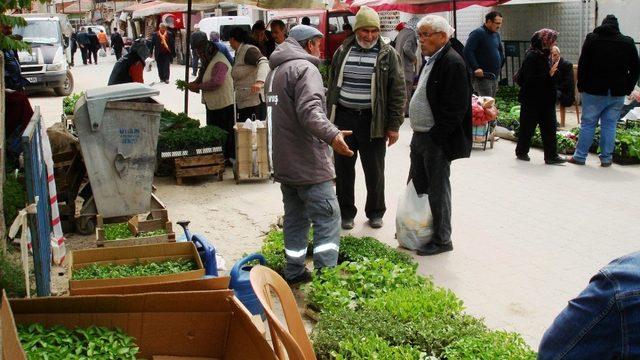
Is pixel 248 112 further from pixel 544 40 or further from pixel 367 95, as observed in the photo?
pixel 544 40

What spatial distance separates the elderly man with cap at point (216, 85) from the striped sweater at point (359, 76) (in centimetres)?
318

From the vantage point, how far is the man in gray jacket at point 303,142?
17.6 feet

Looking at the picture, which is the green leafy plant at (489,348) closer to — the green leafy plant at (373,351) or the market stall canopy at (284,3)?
the green leafy plant at (373,351)

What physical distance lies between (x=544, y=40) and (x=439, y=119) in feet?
14.5

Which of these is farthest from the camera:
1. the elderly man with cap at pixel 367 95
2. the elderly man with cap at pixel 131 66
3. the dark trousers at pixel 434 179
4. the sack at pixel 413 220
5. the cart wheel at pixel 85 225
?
the elderly man with cap at pixel 131 66

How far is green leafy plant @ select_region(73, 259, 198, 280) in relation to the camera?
4.71m

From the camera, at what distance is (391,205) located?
8.48 metres

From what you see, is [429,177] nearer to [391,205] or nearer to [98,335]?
[391,205]

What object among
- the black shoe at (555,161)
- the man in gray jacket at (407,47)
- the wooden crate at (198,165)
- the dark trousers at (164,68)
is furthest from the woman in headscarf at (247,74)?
the dark trousers at (164,68)

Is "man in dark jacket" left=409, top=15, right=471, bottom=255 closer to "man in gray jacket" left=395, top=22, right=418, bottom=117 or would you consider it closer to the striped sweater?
the striped sweater

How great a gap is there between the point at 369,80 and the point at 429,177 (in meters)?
1.16

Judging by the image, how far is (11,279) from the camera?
17.5 feet

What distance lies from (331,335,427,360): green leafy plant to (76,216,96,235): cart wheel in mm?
4079

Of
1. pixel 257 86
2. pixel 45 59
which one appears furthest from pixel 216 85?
pixel 45 59
